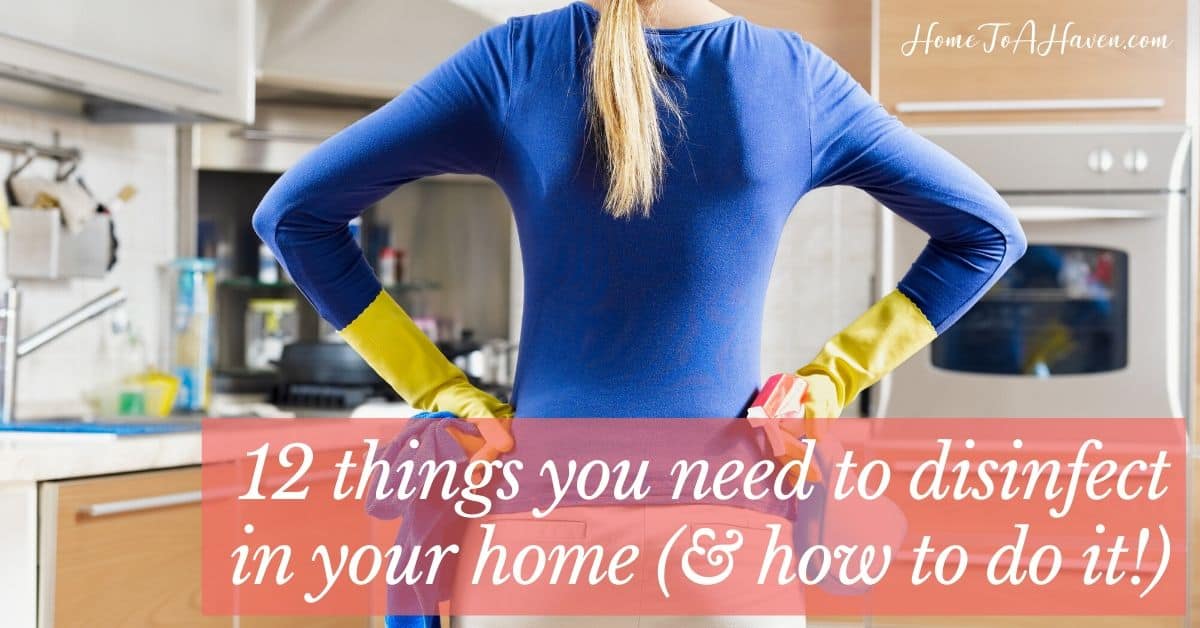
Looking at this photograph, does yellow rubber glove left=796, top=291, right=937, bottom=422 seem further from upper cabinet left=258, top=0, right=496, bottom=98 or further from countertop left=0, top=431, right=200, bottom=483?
upper cabinet left=258, top=0, right=496, bottom=98

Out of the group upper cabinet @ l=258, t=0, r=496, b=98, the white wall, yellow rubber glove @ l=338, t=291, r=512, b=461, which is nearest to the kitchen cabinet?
yellow rubber glove @ l=338, t=291, r=512, b=461

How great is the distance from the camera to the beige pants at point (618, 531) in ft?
3.21

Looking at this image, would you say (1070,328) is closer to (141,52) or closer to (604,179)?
(141,52)

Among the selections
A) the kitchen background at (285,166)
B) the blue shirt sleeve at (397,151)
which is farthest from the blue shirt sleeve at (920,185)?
the kitchen background at (285,166)

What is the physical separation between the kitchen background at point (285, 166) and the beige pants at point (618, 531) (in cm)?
120

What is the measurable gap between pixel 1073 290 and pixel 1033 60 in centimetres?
56

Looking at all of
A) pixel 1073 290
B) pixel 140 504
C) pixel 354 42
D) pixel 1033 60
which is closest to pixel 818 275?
pixel 1073 290

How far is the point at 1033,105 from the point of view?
9.95 ft

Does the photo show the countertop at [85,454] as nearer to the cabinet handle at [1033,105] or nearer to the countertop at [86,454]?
the countertop at [86,454]

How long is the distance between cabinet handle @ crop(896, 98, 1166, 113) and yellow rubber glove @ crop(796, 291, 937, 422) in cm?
204

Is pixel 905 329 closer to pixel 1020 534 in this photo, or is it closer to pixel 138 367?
pixel 1020 534

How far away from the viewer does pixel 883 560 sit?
117 cm

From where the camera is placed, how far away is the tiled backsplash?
2.67 meters

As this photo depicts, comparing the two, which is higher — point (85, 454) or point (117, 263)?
point (117, 263)
